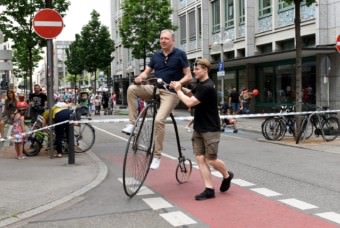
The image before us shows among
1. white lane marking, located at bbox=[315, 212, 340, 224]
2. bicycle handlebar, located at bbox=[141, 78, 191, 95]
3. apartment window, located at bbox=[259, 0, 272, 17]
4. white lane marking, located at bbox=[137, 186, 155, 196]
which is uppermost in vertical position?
apartment window, located at bbox=[259, 0, 272, 17]

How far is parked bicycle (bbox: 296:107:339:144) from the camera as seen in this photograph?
1566 centimetres

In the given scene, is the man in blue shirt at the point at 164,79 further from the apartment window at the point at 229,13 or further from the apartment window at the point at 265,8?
the apartment window at the point at 229,13

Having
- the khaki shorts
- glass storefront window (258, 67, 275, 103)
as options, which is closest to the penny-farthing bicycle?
the khaki shorts

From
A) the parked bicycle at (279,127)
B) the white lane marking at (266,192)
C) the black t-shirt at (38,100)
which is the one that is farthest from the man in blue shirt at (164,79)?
the parked bicycle at (279,127)

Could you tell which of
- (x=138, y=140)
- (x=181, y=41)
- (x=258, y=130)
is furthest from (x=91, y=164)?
(x=181, y=41)

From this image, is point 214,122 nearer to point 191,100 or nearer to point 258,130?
point 191,100

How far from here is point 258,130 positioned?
20.5 meters

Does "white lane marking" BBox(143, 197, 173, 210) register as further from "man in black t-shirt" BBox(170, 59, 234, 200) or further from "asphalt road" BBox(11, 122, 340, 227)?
"man in black t-shirt" BBox(170, 59, 234, 200)

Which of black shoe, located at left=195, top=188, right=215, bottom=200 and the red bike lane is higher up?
black shoe, located at left=195, top=188, right=215, bottom=200

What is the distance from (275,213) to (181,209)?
1.14 m

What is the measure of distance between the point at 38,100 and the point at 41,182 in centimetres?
659

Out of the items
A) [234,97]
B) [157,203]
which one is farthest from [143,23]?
[157,203]

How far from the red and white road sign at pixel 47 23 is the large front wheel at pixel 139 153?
497 cm

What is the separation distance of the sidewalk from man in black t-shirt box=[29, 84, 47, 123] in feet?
6.71
